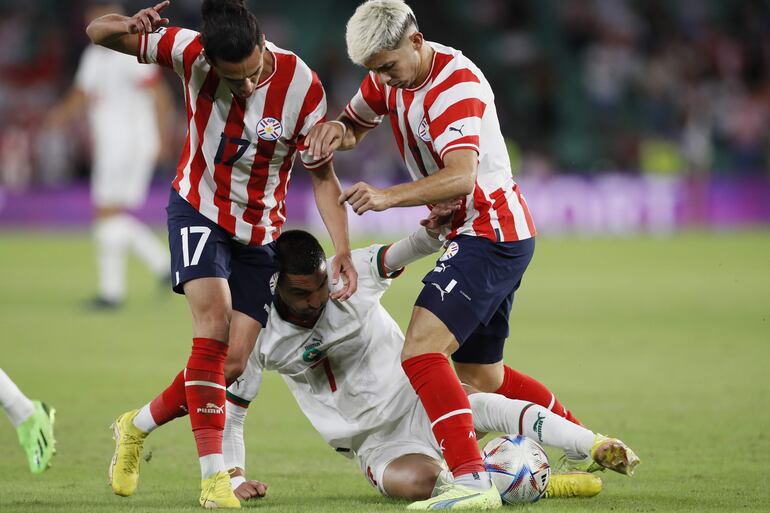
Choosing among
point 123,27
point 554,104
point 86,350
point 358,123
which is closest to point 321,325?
point 358,123

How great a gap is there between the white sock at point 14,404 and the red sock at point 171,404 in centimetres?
52

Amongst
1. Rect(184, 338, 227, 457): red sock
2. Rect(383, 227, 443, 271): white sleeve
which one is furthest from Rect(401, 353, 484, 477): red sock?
Rect(184, 338, 227, 457): red sock

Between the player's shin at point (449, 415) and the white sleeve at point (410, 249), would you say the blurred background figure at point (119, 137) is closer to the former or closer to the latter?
the white sleeve at point (410, 249)

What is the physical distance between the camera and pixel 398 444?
5.15 m

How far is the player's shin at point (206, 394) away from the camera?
4.82 m

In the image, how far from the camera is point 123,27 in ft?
16.4

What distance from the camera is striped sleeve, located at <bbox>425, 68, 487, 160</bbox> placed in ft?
15.5

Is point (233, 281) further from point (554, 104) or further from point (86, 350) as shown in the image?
point (554, 104)

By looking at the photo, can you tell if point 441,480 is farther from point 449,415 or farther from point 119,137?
point 119,137

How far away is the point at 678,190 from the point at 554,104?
12.2ft

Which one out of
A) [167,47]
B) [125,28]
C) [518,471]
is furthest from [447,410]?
[125,28]

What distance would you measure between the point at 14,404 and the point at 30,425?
108 mm

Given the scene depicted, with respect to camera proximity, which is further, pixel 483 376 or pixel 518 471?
pixel 483 376

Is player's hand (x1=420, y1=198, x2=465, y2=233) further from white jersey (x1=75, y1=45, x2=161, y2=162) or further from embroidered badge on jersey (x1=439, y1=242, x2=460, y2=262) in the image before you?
white jersey (x1=75, y1=45, x2=161, y2=162)
